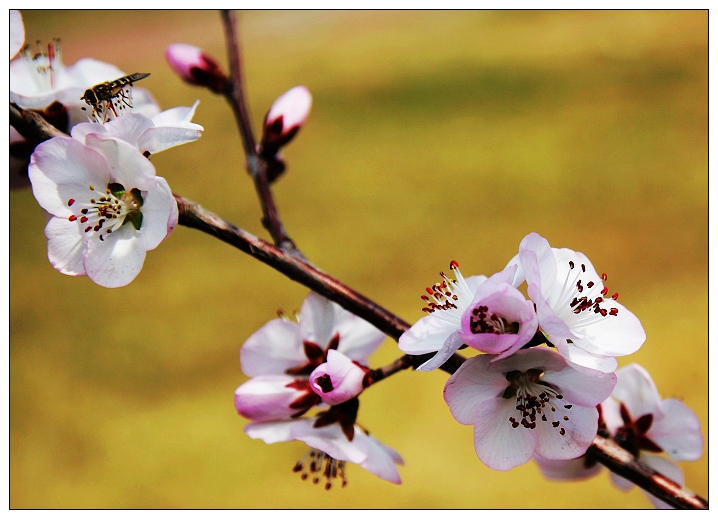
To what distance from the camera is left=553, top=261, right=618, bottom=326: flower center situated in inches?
10.7

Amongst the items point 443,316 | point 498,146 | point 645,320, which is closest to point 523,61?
point 498,146

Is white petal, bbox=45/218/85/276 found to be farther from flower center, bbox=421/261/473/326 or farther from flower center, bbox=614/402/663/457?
flower center, bbox=614/402/663/457

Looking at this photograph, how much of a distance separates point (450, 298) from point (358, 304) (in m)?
0.05

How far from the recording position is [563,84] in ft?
6.03

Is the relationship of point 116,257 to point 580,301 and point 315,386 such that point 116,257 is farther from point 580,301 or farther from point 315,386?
point 580,301

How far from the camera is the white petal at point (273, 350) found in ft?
1.19

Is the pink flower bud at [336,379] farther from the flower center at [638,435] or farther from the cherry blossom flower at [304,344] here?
the flower center at [638,435]

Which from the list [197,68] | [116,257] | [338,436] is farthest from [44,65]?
[338,436]

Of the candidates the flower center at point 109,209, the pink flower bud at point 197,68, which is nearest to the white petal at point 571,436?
the flower center at point 109,209

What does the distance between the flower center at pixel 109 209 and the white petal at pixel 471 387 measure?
0.56ft

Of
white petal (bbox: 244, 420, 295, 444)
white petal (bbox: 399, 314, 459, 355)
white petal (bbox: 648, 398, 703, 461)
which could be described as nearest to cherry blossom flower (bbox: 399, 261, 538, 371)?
white petal (bbox: 399, 314, 459, 355)

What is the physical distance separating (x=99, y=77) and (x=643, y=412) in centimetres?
42

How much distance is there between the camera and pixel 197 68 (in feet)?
1.45

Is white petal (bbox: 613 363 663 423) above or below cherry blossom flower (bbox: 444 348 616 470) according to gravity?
below
